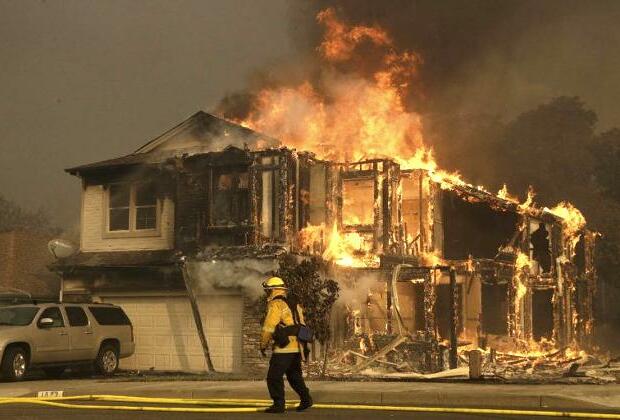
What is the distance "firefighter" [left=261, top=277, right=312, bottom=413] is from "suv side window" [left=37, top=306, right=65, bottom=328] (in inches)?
376

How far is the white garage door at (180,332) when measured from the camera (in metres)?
21.1

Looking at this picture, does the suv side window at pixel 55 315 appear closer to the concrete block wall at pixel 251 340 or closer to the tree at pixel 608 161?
the concrete block wall at pixel 251 340

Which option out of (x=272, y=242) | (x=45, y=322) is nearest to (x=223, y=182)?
(x=272, y=242)

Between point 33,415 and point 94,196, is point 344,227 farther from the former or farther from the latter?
point 33,415

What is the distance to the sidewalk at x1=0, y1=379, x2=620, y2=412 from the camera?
11.4 meters

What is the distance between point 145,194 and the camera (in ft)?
79.2

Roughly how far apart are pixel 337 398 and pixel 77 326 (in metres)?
9.05

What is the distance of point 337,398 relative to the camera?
12.5 m

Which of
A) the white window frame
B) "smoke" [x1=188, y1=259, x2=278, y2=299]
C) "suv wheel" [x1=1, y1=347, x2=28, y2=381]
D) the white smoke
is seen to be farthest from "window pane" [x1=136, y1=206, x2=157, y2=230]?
"suv wheel" [x1=1, y1=347, x2=28, y2=381]

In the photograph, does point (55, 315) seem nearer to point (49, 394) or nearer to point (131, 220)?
point (131, 220)

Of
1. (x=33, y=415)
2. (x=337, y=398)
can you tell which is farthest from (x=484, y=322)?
(x=33, y=415)

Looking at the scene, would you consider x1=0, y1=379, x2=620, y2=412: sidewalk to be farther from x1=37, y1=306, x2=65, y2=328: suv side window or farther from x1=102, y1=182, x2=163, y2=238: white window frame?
x1=102, y1=182, x2=163, y2=238: white window frame

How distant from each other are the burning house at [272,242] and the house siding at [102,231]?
36 mm

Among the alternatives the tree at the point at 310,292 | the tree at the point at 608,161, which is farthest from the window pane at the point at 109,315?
the tree at the point at 608,161
